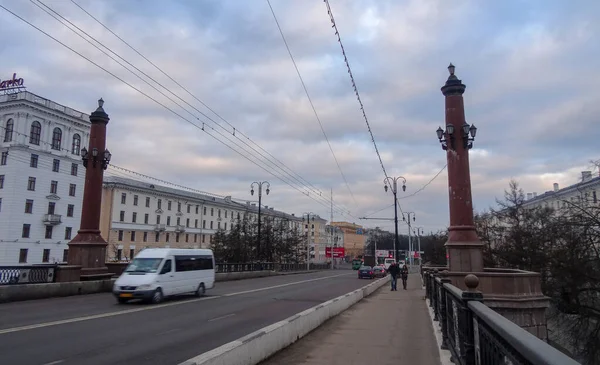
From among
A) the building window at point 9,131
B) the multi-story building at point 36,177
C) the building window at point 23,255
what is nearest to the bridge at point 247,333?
the building window at point 23,255

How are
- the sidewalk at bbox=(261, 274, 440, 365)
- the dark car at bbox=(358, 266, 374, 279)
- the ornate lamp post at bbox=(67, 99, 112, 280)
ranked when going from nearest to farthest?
1. the sidewalk at bbox=(261, 274, 440, 365)
2. the ornate lamp post at bbox=(67, 99, 112, 280)
3. the dark car at bbox=(358, 266, 374, 279)

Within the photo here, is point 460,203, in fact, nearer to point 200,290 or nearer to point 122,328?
point 200,290

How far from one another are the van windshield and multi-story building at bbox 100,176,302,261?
4676cm

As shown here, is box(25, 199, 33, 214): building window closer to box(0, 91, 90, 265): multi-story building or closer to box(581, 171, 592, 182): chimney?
box(0, 91, 90, 265): multi-story building

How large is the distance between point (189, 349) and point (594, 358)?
59.8ft

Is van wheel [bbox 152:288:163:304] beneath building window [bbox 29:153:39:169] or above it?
beneath

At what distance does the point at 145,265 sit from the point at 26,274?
5613 millimetres

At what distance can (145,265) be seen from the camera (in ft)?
61.4

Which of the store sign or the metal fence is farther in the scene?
the store sign

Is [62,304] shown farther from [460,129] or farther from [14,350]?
[460,129]

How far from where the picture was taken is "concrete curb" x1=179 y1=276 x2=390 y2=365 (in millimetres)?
5941

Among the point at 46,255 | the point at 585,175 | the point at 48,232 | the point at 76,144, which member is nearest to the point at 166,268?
the point at 585,175

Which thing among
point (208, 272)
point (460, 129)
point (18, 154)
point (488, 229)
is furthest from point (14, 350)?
point (18, 154)

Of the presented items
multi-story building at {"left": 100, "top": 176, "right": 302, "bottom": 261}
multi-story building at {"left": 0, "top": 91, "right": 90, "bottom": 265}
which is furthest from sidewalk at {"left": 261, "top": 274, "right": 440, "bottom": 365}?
multi-story building at {"left": 0, "top": 91, "right": 90, "bottom": 265}
